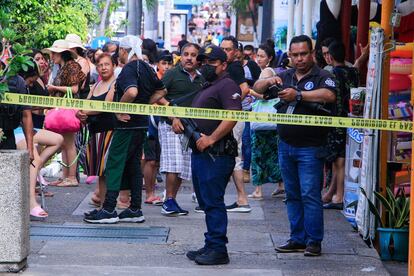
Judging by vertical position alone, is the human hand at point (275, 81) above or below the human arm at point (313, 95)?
above

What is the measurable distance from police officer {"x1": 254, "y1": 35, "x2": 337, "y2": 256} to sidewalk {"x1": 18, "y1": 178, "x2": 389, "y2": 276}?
0.39m

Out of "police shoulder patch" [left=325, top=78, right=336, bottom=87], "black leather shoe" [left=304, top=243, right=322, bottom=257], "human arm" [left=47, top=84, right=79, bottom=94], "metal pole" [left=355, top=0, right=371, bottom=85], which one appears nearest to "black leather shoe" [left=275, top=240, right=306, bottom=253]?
"black leather shoe" [left=304, top=243, right=322, bottom=257]

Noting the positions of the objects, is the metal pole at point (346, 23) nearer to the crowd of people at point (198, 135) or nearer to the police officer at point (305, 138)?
the crowd of people at point (198, 135)

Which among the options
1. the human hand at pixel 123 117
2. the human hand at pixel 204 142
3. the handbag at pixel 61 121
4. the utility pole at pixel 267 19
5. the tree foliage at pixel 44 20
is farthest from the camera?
the utility pole at pixel 267 19

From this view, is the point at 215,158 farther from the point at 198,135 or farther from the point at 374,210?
the point at 374,210

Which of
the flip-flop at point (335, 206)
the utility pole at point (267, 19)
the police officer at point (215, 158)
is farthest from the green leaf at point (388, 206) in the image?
the utility pole at point (267, 19)

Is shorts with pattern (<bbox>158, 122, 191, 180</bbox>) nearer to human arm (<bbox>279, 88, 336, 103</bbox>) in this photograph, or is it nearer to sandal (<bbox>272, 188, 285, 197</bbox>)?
sandal (<bbox>272, 188, 285, 197</bbox>)

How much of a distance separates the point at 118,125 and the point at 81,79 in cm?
244

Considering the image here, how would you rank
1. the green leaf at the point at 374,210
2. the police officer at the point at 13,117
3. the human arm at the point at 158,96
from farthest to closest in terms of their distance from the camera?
the human arm at the point at 158,96 < the green leaf at the point at 374,210 < the police officer at the point at 13,117

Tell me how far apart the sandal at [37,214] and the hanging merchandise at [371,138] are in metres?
3.34

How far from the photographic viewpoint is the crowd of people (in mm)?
8234

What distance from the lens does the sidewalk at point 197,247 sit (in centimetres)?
794

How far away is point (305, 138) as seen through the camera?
8.29 metres

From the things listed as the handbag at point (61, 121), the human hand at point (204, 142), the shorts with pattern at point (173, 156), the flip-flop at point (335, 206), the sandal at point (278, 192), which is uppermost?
the human hand at point (204, 142)
